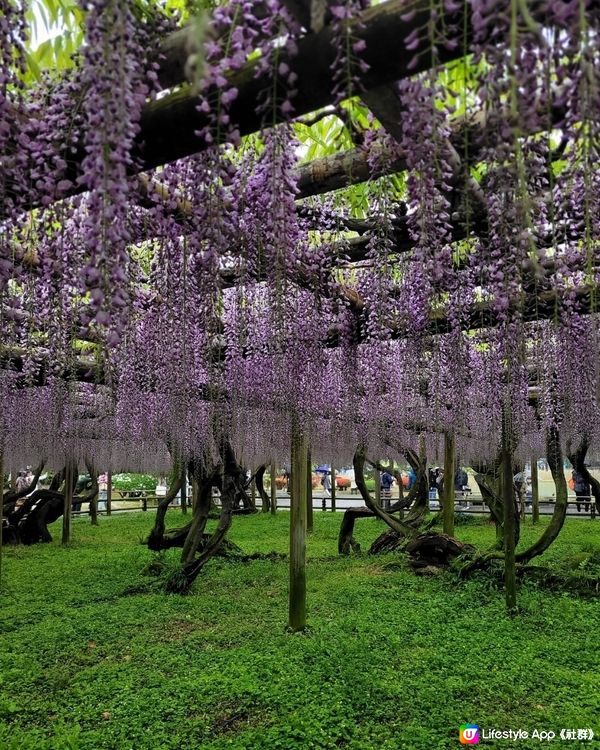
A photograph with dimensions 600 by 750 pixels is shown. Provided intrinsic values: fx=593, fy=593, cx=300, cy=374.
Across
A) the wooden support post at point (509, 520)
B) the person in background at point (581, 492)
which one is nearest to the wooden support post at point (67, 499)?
the wooden support post at point (509, 520)

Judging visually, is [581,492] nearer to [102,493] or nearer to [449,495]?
[449,495]

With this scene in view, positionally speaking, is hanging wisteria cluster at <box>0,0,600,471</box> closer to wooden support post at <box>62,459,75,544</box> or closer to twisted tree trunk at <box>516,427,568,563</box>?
twisted tree trunk at <box>516,427,568,563</box>

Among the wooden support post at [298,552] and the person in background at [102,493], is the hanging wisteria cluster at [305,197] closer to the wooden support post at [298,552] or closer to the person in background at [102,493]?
the wooden support post at [298,552]

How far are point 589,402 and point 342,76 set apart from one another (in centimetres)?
641

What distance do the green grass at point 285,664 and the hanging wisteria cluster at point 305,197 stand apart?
2072 mm

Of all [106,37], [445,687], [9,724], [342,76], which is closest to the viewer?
[106,37]

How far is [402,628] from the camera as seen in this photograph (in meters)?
5.45

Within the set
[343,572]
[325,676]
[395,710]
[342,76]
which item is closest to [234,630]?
[325,676]

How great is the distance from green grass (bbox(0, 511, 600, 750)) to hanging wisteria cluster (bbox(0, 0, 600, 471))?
2072mm

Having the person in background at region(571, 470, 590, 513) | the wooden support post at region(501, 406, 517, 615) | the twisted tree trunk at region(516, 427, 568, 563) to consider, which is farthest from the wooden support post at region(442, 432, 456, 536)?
the person in background at region(571, 470, 590, 513)

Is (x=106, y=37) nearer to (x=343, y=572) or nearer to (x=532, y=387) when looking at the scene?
(x=343, y=572)

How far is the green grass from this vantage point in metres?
3.53

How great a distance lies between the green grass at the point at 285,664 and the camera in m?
3.53

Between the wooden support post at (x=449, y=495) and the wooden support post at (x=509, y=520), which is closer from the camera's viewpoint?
the wooden support post at (x=509, y=520)
